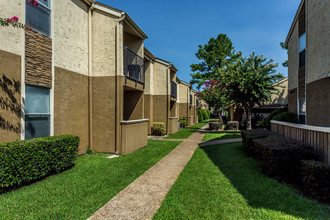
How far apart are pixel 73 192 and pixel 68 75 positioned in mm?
4805

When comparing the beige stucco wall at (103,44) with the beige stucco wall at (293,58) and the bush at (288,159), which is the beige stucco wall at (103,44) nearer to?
the bush at (288,159)

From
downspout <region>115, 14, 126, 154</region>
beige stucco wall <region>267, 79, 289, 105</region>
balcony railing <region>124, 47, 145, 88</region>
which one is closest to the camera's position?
downspout <region>115, 14, 126, 154</region>

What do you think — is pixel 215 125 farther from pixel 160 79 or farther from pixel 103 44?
pixel 103 44

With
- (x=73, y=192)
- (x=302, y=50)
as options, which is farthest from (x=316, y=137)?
(x=302, y=50)

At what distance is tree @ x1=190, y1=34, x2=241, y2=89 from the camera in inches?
1483

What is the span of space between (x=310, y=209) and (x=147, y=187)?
3.50 metres

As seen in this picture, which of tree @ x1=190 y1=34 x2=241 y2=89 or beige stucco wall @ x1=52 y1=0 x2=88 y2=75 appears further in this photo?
tree @ x1=190 y1=34 x2=241 y2=89

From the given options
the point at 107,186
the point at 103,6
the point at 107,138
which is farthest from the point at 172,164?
the point at 103,6

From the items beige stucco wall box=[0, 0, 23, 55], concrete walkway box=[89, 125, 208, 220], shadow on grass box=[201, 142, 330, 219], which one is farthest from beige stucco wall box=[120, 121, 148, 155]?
beige stucco wall box=[0, 0, 23, 55]

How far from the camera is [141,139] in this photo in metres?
9.78

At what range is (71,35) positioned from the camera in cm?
734

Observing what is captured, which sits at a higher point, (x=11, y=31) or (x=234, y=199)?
(x=11, y=31)

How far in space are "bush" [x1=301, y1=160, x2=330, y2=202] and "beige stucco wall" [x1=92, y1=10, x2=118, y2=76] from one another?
304 inches

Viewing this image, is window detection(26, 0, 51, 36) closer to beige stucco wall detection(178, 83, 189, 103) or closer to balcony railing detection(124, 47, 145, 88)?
balcony railing detection(124, 47, 145, 88)
